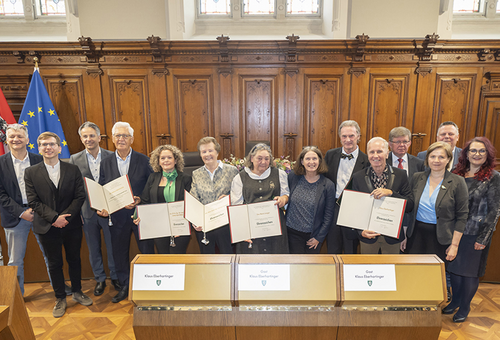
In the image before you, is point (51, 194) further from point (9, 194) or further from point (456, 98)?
point (456, 98)

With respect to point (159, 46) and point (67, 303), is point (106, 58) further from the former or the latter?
point (67, 303)

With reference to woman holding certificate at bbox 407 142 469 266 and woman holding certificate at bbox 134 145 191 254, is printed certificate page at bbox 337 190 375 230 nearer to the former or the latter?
woman holding certificate at bbox 407 142 469 266

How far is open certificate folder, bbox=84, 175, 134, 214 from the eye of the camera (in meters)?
2.42

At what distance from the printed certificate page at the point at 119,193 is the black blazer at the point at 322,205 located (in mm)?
Answer: 1443

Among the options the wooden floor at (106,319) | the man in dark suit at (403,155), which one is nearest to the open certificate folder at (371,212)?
the man in dark suit at (403,155)

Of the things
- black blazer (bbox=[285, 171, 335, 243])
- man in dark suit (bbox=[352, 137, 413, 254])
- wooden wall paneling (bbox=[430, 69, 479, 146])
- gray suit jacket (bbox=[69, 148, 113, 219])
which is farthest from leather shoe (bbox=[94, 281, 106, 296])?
wooden wall paneling (bbox=[430, 69, 479, 146])

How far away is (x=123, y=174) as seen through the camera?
8.77 feet

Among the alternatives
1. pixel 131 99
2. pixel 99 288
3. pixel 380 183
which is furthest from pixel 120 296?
pixel 131 99

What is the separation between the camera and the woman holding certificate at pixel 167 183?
7.91ft

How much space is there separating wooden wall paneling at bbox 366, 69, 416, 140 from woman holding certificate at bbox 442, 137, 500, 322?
138 inches

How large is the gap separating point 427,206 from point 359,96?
12.8ft

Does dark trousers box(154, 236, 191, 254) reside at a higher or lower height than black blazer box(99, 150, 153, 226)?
lower

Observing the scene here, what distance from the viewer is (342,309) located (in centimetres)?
138

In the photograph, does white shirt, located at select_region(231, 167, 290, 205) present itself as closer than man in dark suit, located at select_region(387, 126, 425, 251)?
Yes
